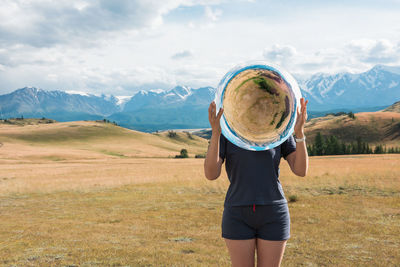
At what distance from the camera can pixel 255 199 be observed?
13.0 feet

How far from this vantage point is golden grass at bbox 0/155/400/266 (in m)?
9.98

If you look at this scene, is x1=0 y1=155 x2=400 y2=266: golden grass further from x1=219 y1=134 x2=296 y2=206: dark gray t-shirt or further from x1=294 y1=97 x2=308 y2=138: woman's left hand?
x1=294 y1=97 x2=308 y2=138: woman's left hand

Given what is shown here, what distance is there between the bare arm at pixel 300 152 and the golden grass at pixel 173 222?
5.98m

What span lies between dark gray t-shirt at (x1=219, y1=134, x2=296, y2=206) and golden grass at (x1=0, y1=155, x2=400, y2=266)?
19.4 feet

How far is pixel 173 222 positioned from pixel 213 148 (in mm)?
→ 12511

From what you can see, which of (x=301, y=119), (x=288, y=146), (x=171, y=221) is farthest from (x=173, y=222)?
(x=301, y=119)

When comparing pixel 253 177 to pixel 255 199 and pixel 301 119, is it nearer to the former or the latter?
pixel 255 199

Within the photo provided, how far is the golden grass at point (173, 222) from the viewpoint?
9.98 metres

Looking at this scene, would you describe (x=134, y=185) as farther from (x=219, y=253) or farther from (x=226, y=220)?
(x=226, y=220)

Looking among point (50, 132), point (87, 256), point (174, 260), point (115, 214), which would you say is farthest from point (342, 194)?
point (50, 132)

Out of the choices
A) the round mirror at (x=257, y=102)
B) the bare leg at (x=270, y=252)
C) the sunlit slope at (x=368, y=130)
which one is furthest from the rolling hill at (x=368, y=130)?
the round mirror at (x=257, y=102)

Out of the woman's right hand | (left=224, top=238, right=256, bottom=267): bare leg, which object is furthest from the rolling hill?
the woman's right hand

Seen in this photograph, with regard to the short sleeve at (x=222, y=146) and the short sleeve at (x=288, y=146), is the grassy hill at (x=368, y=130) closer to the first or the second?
the short sleeve at (x=288, y=146)

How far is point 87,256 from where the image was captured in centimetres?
998
